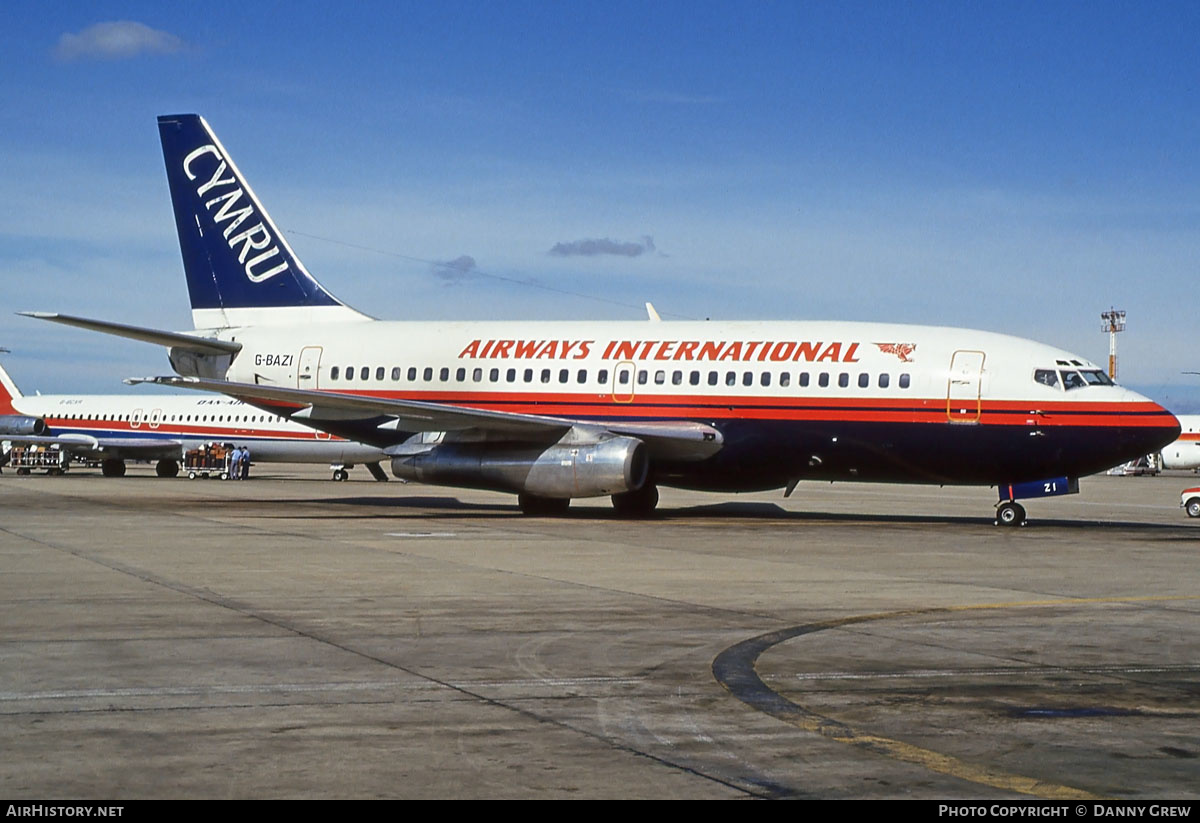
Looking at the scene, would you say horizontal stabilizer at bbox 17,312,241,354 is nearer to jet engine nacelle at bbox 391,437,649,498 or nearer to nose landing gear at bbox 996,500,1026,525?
jet engine nacelle at bbox 391,437,649,498

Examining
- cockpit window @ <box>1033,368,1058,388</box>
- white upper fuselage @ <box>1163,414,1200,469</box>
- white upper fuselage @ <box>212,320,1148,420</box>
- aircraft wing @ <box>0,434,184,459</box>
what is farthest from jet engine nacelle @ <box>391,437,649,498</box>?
white upper fuselage @ <box>1163,414,1200,469</box>

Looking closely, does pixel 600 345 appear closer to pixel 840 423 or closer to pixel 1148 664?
pixel 840 423

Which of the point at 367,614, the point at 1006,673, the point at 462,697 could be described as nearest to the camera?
the point at 462,697

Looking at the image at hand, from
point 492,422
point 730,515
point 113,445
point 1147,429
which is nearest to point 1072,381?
point 1147,429

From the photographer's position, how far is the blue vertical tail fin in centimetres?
3275

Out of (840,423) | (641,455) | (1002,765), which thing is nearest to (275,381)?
(641,455)

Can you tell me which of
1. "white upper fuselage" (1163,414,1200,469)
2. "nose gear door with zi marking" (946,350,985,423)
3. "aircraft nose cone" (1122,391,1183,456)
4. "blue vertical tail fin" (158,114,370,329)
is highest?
"blue vertical tail fin" (158,114,370,329)

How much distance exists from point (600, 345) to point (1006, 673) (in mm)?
19431

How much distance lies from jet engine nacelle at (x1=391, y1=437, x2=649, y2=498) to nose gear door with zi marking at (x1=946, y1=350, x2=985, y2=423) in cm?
574

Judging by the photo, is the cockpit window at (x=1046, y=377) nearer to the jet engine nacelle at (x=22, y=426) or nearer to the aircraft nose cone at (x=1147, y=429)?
the aircraft nose cone at (x=1147, y=429)

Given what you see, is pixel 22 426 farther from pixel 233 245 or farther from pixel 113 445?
pixel 233 245

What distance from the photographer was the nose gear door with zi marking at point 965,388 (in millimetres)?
24391

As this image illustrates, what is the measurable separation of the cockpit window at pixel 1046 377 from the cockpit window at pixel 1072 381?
140mm

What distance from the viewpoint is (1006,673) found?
30.6 feet
